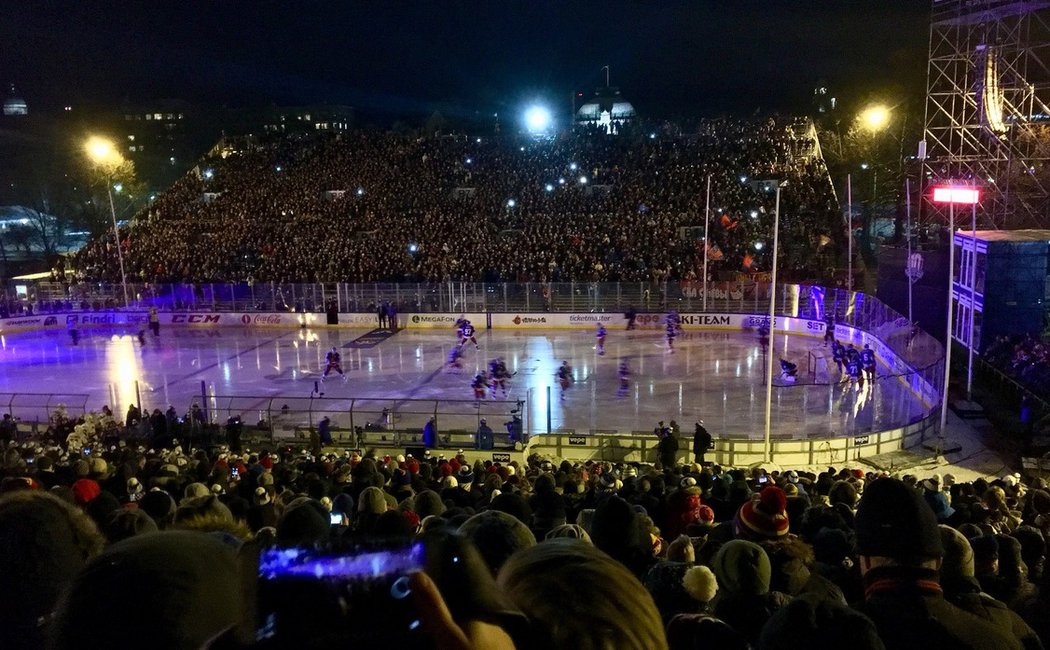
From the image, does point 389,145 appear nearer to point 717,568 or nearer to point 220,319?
point 220,319

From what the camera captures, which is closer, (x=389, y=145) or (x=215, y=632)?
(x=215, y=632)

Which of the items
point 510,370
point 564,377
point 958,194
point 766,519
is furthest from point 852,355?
point 766,519

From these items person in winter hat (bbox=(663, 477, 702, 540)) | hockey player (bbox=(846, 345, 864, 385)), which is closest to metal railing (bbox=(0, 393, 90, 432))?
person in winter hat (bbox=(663, 477, 702, 540))

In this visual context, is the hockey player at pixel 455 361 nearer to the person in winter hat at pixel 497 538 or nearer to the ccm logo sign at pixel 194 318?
the ccm logo sign at pixel 194 318

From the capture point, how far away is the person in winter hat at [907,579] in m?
2.69

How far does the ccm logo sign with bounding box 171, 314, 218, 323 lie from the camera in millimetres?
39688

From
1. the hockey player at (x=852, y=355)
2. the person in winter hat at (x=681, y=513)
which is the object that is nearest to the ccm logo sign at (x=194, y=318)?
the hockey player at (x=852, y=355)

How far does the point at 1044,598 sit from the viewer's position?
12.6 ft

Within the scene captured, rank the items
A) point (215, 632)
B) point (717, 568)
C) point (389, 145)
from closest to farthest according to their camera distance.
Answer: point (215, 632), point (717, 568), point (389, 145)

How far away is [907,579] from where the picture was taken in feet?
9.41

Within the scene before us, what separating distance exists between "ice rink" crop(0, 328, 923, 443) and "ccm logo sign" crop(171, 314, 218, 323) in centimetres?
159

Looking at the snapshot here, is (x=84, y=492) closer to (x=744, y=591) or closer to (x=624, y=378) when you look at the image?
(x=744, y=591)

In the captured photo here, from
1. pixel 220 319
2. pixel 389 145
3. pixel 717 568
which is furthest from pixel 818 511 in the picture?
pixel 389 145

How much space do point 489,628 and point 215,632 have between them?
65 cm
